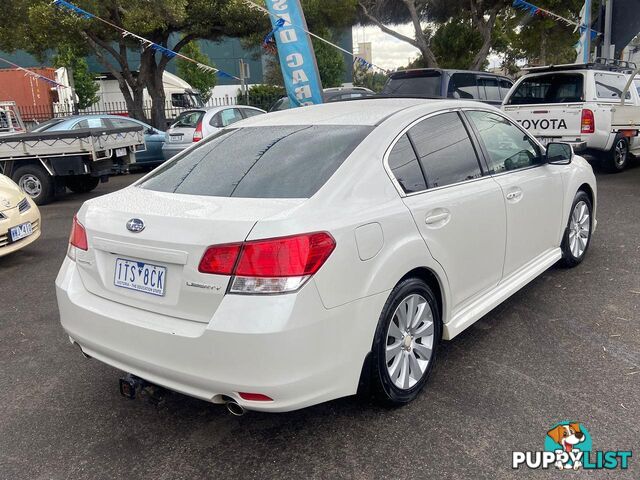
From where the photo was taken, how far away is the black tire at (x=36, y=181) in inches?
383

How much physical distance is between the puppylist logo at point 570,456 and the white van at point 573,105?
24.9ft

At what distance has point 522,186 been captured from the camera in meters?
3.84

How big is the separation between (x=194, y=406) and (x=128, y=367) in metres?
0.60

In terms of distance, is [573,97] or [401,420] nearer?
[401,420]

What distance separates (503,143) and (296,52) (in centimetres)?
603

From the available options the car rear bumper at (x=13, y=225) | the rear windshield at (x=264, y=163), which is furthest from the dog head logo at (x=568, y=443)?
the car rear bumper at (x=13, y=225)

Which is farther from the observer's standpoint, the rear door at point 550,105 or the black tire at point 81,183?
the black tire at point 81,183

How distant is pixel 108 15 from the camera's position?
616 inches

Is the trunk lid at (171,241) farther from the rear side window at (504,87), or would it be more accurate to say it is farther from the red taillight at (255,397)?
the rear side window at (504,87)

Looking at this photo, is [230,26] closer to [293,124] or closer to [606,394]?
[293,124]

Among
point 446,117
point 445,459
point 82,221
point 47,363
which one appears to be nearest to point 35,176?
point 47,363

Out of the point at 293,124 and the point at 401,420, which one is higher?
the point at 293,124

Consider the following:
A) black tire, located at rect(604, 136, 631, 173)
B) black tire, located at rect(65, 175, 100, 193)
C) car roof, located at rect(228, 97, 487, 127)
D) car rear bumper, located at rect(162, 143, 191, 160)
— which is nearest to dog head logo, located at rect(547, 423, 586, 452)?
car roof, located at rect(228, 97, 487, 127)

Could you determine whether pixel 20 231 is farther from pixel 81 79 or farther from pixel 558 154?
pixel 81 79
